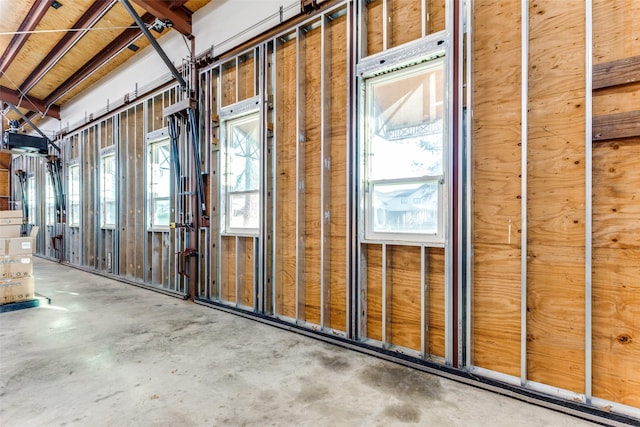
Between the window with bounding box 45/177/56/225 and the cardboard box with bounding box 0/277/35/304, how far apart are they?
16.8 feet

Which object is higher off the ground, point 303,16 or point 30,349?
point 303,16

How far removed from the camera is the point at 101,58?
5496mm

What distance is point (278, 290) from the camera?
3395 millimetres

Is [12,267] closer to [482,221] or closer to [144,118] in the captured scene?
[144,118]

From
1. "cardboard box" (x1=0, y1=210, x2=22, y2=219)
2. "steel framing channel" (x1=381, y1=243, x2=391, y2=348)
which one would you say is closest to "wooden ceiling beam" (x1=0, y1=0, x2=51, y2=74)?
"cardboard box" (x1=0, y1=210, x2=22, y2=219)

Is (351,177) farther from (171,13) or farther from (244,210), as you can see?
(171,13)

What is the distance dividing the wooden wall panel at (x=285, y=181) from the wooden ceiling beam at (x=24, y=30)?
3.50 metres

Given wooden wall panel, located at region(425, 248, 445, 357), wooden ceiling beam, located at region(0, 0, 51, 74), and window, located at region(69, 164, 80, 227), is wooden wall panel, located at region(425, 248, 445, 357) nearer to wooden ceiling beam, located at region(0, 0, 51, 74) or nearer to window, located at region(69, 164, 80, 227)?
wooden ceiling beam, located at region(0, 0, 51, 74)

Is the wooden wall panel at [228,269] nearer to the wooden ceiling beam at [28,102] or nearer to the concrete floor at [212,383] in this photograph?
the concrete floor at [212,383]

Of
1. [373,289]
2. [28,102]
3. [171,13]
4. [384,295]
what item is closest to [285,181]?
[373,289]

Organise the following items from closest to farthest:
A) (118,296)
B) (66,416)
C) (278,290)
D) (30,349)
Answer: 1. (66,416)
2. (30,349)
3. (278,290)
4. (118,296)

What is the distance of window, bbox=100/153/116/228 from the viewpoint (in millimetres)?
6084

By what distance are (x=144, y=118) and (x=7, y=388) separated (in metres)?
4.15

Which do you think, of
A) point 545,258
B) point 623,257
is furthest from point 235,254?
point 623,257
